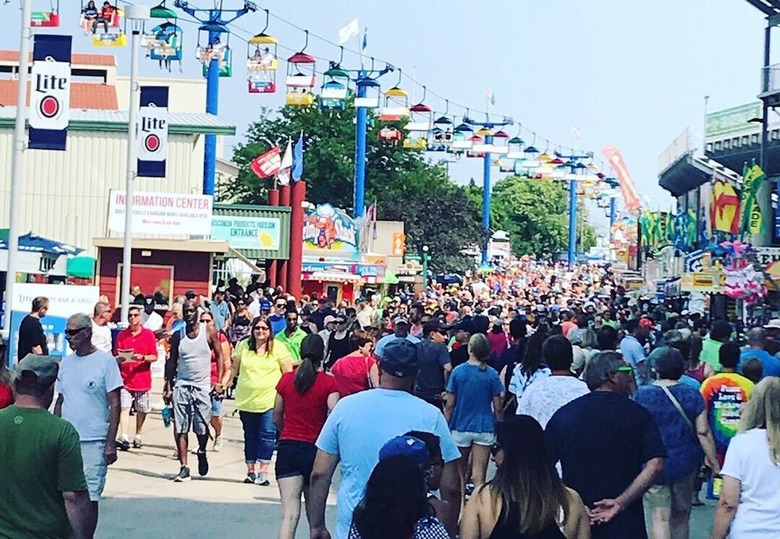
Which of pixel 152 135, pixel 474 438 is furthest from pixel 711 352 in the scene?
pixel 152 135

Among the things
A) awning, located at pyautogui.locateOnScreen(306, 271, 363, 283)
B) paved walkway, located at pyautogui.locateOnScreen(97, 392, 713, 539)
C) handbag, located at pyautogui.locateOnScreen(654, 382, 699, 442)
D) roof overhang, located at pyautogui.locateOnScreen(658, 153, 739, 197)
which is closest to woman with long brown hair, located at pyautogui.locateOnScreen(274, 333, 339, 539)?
paved walkway, located at pyautogui.locateOnScreen(97, 392, 713, 539)

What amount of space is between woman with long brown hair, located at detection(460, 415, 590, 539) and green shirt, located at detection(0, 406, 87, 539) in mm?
1846

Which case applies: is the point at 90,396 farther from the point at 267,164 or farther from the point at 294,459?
the point at 267,164

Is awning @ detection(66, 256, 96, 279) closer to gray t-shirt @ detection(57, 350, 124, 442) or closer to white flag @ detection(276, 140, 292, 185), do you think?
white flag @ detection(276, 140, 292, 185)

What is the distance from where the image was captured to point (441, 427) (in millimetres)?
6309

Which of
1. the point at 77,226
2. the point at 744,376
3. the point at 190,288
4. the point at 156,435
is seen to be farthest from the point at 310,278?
the point at 744,376

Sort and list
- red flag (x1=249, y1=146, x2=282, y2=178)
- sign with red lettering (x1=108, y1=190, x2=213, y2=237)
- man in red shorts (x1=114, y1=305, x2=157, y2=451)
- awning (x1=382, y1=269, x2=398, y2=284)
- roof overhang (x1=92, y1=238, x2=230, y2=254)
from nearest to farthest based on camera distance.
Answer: man in red shorts (x1=114, y1=305, x2=157, y2=451) → sign with red lettering (x1=108, y1=190, x2=213, y2=237) → roof overhang (x1=92, y1=238, x2=230, y2=254) → red flag (x1=249, y1=146, x2=282, y2=178) → awning (x1=382, y1=269, x2=398, y2=284)

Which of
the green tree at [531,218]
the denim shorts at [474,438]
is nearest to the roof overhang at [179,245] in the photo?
the denim shorts at [474,438]

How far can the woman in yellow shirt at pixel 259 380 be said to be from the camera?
12797mm

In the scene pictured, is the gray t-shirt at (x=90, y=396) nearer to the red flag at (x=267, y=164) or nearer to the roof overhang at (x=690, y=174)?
the red flag at (x=267, y=164)

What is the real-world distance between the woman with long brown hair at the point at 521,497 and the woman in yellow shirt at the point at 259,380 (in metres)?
7.52

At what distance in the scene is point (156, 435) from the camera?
1700 cm

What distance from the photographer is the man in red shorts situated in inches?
585

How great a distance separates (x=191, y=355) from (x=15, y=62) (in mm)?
88938
